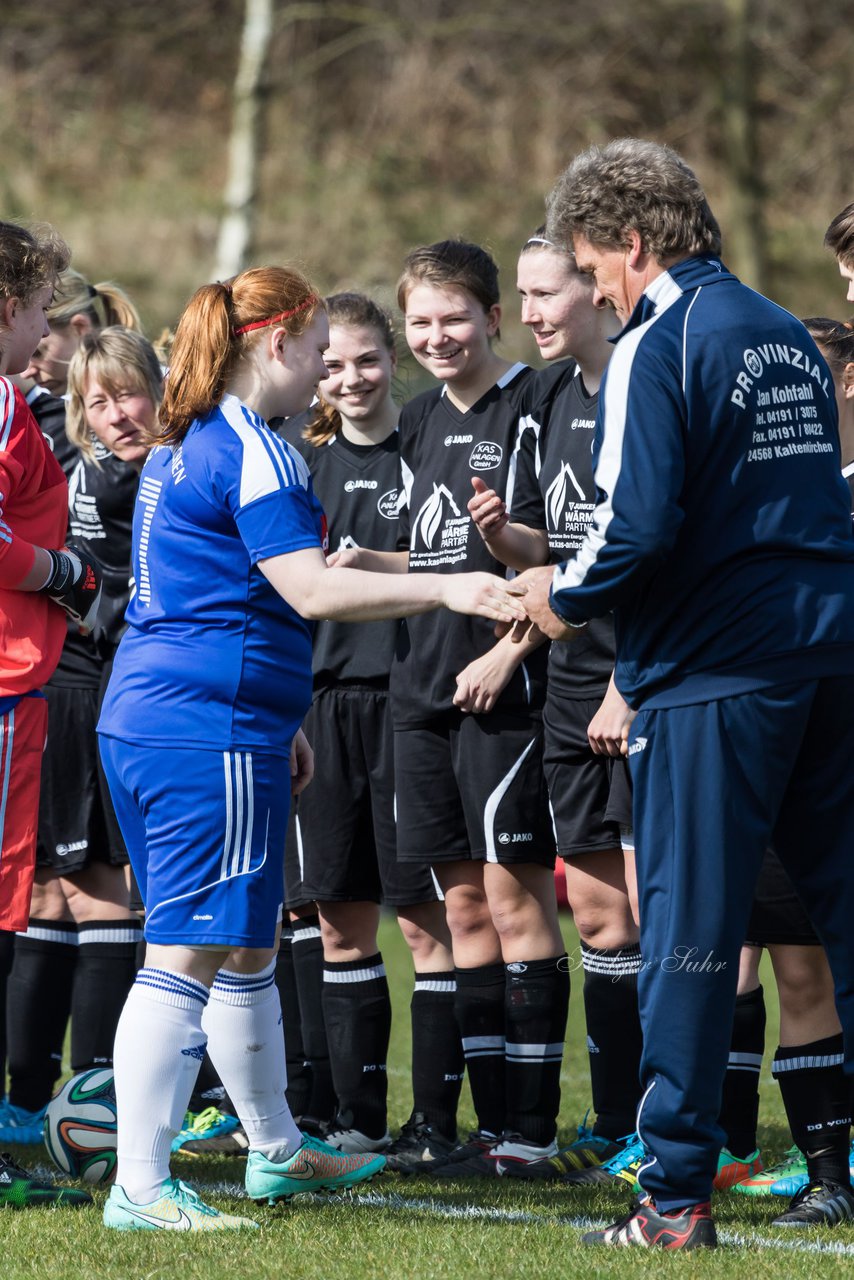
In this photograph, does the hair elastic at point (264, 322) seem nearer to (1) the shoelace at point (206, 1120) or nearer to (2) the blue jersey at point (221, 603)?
(2) the blue jersey at point (221, 603)

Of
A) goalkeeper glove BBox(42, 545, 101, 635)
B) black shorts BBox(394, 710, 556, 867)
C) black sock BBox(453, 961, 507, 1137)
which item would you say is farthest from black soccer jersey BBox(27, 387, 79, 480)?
black sock BBox(453, 961, 507, 1137)

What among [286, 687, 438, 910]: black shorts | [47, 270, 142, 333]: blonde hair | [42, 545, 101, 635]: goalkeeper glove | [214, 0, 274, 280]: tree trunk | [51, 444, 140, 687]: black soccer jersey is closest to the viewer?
[42, 545, 101, 635]: goalkeeper glove

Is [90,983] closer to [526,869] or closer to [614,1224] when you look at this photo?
[526,869]

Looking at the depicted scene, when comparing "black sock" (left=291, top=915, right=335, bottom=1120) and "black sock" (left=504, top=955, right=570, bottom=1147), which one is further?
Answer: "black sock" (left=291, top=915, right=335, bottom=1120)

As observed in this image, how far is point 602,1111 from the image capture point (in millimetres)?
4680

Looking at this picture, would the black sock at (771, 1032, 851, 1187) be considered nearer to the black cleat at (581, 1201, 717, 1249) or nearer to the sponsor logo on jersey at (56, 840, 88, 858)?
the black cleat at (581, 1201, 717, 1249)

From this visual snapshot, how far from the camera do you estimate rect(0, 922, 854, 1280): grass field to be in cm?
325

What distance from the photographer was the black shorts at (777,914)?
4094 mm

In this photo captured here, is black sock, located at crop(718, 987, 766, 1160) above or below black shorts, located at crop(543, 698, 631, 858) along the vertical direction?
below

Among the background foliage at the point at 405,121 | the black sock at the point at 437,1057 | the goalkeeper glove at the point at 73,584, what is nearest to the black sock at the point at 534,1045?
the black sock at the point at 437,1057

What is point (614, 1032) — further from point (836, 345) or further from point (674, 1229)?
point (836, 345)

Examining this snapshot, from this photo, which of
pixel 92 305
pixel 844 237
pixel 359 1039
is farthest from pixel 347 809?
pixel 92 305

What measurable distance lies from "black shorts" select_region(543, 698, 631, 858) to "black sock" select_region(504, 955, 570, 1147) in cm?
41

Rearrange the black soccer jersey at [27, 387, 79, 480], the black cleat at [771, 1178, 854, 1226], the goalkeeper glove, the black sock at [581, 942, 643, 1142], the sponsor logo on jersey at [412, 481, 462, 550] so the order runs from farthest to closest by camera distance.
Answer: the black soccer jersey at [27, 387, 79, 480] < the sponsor logo on jersey at [412, 481, 462, 550] < the black sock at [581, 942, 643, 1142] < the goalkeeper glove < the black cleat at [771, 1178, 854, 1226]
